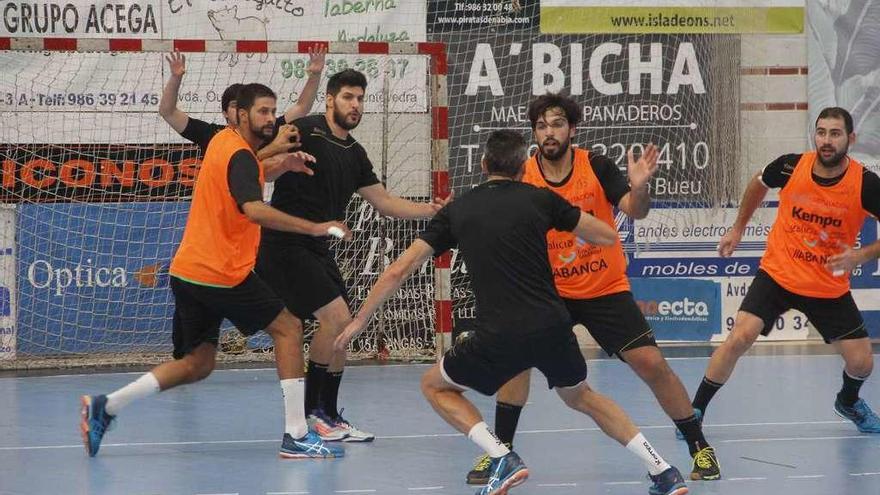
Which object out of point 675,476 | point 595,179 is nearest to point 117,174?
point 595,179

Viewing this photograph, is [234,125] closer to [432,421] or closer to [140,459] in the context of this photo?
[140,459]

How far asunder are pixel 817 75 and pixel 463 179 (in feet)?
13.1

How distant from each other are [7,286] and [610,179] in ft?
24.7

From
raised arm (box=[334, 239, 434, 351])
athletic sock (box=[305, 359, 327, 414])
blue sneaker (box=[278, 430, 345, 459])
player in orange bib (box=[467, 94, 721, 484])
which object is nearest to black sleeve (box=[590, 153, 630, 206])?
player in orange bib (box=[467, 94, 721, 484])

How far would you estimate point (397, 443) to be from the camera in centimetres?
885

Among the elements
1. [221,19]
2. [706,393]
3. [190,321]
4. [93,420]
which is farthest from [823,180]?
[221,19]

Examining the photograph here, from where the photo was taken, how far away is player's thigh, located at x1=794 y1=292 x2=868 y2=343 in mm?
9000

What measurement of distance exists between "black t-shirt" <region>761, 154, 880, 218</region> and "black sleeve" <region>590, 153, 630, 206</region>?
1.85 meters

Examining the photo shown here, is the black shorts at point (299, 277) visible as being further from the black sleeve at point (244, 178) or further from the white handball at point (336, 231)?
the white handball at point (336, 231)

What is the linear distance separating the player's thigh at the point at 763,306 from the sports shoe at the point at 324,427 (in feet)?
8.52

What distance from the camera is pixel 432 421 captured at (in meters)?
9.78

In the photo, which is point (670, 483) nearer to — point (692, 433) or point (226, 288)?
point (692, 433)

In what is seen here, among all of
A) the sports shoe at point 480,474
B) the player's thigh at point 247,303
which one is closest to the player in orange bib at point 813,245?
the sports shoe at point 480,474

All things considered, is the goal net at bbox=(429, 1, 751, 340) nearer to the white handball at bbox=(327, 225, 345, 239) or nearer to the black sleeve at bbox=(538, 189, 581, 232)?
the white handball at bbox=(327, 225, 345, 239)
